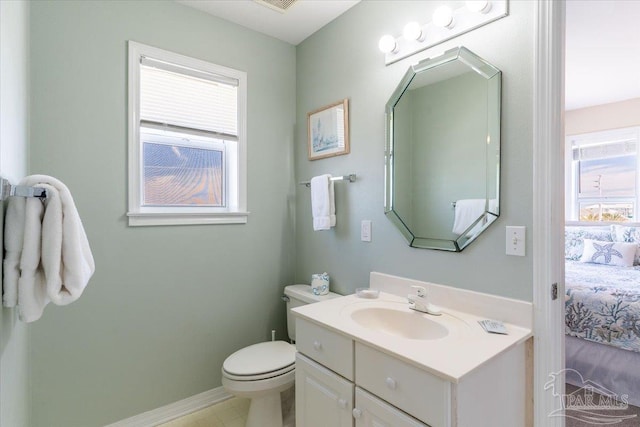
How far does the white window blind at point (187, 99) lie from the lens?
1846 millimetres

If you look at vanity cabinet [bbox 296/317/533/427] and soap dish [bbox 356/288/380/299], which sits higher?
soap dish [bbox 356/288/380/299]

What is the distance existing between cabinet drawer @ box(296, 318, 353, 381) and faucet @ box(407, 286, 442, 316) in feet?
1.33

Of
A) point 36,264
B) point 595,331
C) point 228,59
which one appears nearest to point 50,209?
Answer: point 36,264

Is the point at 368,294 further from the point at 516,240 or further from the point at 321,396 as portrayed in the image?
the point at 516,240

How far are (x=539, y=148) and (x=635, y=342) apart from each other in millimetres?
1830

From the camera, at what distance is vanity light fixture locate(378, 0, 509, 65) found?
131 cm

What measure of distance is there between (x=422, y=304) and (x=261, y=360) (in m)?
0.93

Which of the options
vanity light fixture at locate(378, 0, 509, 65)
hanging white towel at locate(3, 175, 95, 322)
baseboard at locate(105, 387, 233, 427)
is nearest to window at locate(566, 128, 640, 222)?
vanity light fixture at locate(378, 0, 509, 65)

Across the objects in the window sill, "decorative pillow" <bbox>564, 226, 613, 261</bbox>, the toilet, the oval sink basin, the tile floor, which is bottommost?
the tile floor

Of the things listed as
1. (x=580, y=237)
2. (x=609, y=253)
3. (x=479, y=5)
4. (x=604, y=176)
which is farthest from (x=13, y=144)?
(x=604, y=176)

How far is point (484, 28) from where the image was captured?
135 cm

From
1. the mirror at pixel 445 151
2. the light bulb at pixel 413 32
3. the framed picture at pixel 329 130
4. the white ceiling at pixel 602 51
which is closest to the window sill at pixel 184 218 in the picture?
the framed picture at pixel 329 130

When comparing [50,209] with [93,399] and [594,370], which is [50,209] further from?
[594,370]

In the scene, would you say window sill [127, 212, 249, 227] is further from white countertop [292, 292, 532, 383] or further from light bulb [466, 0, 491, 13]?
light bulb [466, 0, 491, 13]
